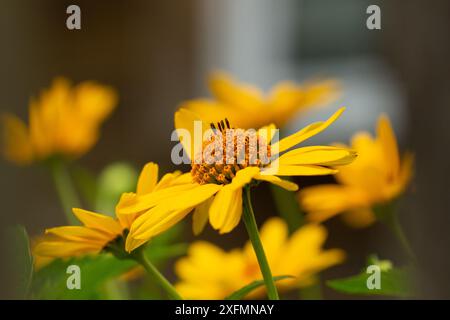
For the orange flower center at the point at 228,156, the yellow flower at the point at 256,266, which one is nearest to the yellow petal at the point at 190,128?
the orange flower center at the point at 228,156

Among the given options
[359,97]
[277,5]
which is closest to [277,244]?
[359,97]

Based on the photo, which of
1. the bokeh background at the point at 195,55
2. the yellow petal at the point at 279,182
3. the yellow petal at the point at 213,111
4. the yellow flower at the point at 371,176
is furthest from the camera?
the bokeh background at the point at 195,55

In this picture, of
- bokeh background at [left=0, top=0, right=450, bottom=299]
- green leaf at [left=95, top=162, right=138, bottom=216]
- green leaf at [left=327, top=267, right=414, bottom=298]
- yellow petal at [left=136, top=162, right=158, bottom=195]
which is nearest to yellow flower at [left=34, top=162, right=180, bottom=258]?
yellow petal at [left=136, top=162, right=158, bottom=195]

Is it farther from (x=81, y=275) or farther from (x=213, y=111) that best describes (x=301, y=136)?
(x=213, y=111)

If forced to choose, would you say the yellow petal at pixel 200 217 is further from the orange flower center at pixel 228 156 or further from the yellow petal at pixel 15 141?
the yellow petal at pixel 15 141

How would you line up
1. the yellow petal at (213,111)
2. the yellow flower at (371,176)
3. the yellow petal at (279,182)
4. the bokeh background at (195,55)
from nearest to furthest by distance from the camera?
the yellow petal at (279,182) → the yellow flower at (371,176) → the yellow petal at (213,111) → the bokeh background at (195,55)

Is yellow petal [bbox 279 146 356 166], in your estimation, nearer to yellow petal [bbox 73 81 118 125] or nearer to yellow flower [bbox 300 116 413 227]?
yellow flower [bbox 300 116 413 227]
